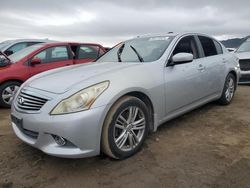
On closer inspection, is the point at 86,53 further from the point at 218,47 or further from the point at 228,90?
the point at 228,90

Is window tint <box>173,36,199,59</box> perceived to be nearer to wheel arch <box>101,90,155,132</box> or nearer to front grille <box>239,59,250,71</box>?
wheel arch <box>101,90,155,132</box>

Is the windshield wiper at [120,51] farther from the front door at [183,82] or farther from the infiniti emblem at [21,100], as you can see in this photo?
the infiniti emblem at [21,100]

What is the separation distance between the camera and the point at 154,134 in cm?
432

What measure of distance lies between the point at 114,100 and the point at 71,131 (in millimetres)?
595

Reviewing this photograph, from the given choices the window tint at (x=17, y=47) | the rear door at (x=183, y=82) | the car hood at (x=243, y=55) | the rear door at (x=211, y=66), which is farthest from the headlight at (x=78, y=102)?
the window tint at (x=17, y=47)

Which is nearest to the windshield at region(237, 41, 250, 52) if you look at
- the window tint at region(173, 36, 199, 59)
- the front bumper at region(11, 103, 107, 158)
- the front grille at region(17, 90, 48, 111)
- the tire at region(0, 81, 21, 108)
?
the window tint at region(173, 36, 199, 59)

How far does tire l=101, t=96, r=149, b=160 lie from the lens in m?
3.21

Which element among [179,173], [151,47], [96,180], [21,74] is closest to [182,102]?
[151,47]

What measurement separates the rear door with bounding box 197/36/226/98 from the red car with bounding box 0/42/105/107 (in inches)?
141

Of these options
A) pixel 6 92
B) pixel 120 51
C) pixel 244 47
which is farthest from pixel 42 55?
pixel 244 47

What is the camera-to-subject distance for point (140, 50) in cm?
457

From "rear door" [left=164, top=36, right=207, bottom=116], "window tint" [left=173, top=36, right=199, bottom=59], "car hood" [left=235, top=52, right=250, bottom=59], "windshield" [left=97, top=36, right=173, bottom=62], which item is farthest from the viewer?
"car hood" [left=235, top=52, right=250, bottom=59]

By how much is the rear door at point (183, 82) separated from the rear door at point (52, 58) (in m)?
3.62

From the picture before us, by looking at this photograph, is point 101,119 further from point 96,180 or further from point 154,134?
point 154,134
